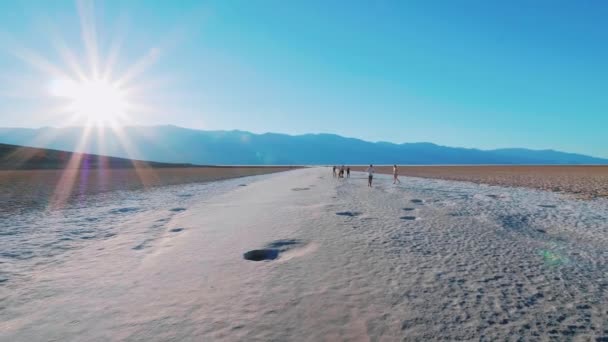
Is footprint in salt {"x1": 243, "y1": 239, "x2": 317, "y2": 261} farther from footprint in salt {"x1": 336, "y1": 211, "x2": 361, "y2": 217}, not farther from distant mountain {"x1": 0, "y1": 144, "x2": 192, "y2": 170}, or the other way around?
distant mountain {"x1": 0, "y1": 144, "x2": 192, "y2": 170}

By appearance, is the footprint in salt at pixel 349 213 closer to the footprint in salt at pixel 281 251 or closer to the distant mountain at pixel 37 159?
the footprint in salt at pixel 281 251

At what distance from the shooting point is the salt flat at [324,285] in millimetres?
4332

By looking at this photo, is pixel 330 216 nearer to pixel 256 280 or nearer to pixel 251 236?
pixel 251 236

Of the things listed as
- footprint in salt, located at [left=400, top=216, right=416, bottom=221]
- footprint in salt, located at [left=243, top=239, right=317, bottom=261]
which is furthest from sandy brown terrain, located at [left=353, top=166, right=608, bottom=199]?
footprint in salt, located at [left=243, top=239, right=317, bottom=261]

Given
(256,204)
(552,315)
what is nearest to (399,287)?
(552,315)

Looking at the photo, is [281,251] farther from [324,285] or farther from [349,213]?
[349,213]

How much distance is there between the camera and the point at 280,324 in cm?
441

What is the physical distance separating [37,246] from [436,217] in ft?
45.6

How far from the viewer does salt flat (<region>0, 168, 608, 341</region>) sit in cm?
433

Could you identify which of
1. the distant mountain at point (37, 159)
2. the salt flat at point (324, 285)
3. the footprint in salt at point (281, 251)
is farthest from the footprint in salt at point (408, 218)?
the distant mountain at point (37, 159)

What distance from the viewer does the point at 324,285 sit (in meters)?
5.78

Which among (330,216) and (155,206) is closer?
(330,216)

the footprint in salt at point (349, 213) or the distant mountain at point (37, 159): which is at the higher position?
the distant mountain at point (37, 159)

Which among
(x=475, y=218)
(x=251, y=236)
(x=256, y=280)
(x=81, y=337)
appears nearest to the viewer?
(x=81, y=337)
